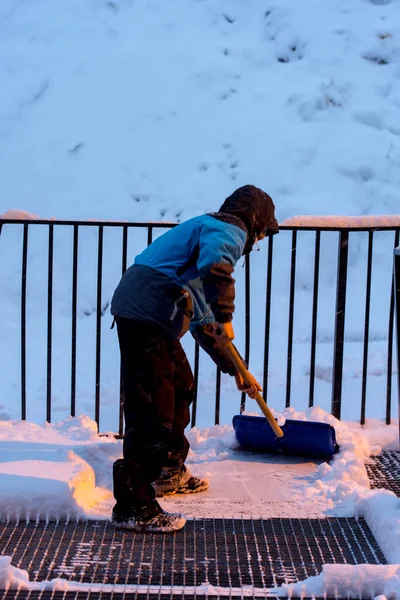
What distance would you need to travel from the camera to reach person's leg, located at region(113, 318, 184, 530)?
12.3 ft

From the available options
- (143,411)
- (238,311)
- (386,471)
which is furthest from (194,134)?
(143,411)

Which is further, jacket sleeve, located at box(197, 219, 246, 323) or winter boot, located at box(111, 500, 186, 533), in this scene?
winter boot, located at box(111, 500, 186, 533)

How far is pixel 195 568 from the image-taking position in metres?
3.34

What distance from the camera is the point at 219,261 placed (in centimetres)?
355

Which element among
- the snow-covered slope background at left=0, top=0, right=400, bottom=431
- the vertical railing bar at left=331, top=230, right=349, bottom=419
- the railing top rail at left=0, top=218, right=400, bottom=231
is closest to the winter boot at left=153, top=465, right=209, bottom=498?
the vertical railing bar at left=331, top=230, right=349, bottom=419

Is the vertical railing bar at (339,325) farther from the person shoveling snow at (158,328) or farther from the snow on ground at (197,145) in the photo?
the snow on ground at (197,145)

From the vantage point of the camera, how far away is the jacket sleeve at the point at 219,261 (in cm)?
356

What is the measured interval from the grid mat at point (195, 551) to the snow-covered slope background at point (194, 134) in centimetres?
528

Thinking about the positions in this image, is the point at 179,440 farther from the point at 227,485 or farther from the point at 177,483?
the point at 227,485

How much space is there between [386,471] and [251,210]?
1816 mm

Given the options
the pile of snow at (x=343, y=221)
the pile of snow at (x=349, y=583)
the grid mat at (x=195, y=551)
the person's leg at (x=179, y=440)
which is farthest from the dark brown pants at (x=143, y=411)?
the pile of snow at (x=343, y=221)

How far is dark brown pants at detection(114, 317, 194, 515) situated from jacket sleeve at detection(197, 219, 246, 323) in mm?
333

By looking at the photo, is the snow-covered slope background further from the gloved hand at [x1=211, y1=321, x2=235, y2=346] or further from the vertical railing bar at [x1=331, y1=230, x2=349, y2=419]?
the gloved hand at [x1=211, y1=321, x2=235, y2=346]

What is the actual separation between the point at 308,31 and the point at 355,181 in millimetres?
3936
